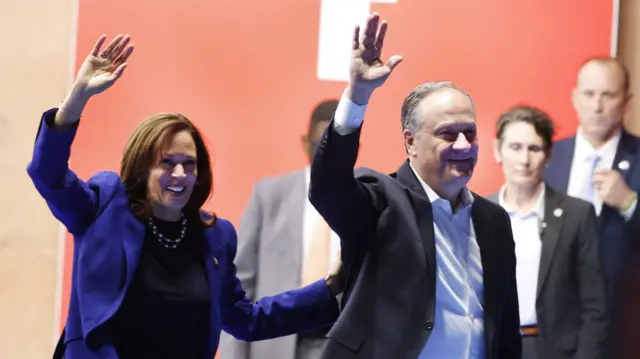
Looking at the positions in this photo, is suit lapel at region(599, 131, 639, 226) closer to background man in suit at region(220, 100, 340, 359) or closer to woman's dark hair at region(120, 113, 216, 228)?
background man in suit at region(220, 100, 340, 359)

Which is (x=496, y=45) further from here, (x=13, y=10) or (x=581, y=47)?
(x=13, y=10)

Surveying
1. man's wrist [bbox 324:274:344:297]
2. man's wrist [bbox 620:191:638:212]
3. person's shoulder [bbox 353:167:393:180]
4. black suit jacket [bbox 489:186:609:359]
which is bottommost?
black suit jacket [bbox 489:186:609:359]

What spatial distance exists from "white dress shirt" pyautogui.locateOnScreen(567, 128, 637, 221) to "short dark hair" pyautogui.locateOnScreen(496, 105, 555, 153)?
14cm

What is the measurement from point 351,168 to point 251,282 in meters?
2.18

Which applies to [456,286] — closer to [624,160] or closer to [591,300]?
[591,300]

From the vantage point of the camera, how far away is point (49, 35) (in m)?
4.21

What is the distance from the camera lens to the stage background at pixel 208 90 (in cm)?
416

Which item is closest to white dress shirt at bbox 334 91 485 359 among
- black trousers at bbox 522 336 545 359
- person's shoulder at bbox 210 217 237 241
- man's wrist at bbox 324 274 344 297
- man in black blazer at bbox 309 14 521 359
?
man in black blazer at bbox 309 14 521 359

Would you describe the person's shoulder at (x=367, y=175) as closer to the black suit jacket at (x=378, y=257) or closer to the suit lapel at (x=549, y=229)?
the black suit jacket at (x=378, y=257)

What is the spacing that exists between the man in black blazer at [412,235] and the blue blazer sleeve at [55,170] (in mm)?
672

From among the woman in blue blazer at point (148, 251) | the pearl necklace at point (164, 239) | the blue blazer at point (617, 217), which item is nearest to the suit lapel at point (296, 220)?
the blue blazer at point (617, 217)

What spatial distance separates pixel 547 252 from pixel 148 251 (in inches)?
90.3

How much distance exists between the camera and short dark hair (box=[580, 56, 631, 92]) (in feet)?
13.8

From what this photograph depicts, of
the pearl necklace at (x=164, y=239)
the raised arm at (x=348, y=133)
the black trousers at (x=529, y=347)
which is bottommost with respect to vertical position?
the black trousers at (x=529, y=347)
